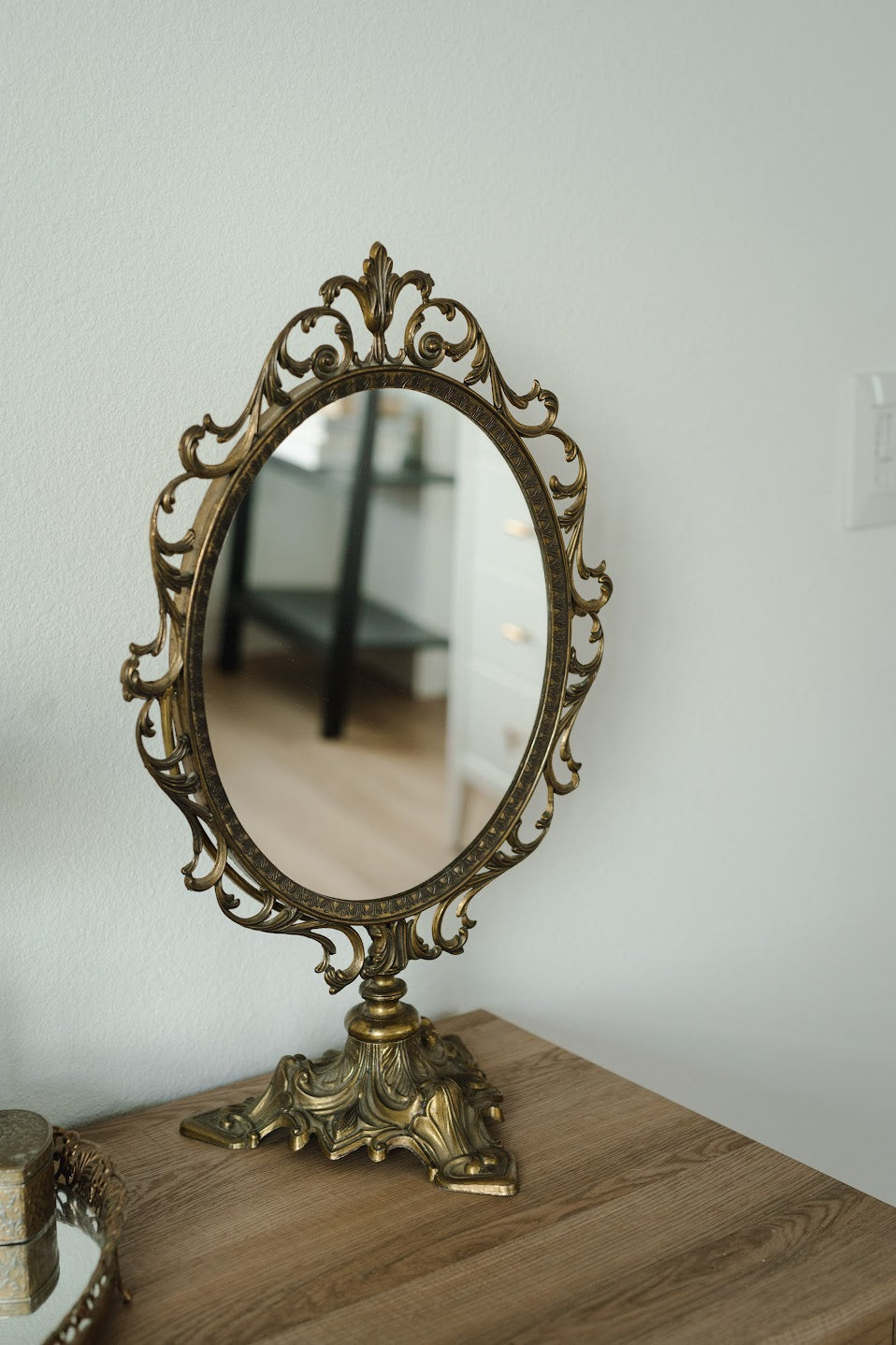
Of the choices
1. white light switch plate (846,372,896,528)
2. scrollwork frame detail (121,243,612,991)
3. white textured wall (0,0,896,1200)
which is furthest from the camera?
white light switch plate (846,372,896,528)

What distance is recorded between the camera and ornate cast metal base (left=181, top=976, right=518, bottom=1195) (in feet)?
3.25

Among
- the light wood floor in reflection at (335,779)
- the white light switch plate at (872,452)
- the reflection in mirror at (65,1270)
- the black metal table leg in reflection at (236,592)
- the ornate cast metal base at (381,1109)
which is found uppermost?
the white light switch plate at (872,452)

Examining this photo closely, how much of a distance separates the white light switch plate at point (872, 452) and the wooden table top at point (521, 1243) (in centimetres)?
77

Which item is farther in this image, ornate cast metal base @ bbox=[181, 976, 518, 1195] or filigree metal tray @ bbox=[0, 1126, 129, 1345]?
ornate cast metal base @ bbox=[181, 976, 518, 1195]

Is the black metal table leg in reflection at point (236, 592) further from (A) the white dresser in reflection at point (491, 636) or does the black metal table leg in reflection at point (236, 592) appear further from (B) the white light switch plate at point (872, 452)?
(B) the white light switch plate at point (872, 452)

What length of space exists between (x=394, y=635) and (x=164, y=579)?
221mm

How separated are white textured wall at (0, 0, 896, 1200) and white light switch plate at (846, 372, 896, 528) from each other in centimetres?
2

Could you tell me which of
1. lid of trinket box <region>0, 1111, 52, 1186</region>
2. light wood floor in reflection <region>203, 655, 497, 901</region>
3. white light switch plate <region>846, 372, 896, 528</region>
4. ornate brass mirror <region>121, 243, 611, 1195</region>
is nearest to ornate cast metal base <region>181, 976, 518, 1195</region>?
ornate brass mirror <region>121, 243, 611, 1195</region>

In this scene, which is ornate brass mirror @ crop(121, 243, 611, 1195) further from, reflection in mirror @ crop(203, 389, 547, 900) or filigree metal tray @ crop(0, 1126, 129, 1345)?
filigree metal tray @ crop(0, 1126, 129, 1345)

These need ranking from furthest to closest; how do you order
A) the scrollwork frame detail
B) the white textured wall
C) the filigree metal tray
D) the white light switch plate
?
1. the white light switch plate
2. the white textured wall
3. the scrollwork frame detail
4. the filigree metal tray

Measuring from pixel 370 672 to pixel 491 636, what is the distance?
0.12m

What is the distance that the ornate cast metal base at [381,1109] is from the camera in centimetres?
99

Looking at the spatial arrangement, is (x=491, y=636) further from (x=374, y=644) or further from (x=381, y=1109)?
(x=381, y=1109)

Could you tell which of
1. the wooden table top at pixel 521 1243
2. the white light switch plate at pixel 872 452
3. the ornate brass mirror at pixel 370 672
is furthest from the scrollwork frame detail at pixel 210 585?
the white light switch plate at pixel 872 452
